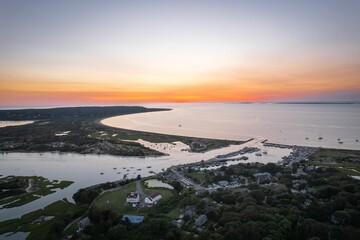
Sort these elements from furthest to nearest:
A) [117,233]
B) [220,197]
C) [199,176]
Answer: [199,176] → [220,197] → [117,233]

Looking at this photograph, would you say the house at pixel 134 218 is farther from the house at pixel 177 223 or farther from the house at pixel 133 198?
the house at pixel 133 198

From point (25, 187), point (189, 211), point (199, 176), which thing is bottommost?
point (25, 187)

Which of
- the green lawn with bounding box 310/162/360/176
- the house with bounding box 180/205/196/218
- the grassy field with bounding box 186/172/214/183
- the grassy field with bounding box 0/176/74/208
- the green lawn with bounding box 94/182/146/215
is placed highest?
the green lawn with bounding box 310/162/360/176

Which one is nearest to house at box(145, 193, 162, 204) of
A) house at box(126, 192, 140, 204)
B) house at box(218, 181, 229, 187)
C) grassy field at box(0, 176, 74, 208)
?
house at box(126, 192, 140, 204)

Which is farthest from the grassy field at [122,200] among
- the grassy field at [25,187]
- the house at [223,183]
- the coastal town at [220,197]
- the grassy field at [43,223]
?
the grassy field at [25,187]

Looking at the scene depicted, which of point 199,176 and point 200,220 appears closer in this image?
point 200,220

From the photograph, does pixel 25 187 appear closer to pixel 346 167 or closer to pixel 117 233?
pixel 117 233

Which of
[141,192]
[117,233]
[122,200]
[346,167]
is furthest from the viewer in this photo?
[346,167]

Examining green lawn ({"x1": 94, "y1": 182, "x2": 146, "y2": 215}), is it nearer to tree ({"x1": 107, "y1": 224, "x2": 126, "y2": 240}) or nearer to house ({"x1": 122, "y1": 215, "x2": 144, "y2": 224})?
house ({"x1": 122, "y1": 215, "x2": 144, "y2": 224})

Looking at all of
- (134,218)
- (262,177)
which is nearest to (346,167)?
(262,177)

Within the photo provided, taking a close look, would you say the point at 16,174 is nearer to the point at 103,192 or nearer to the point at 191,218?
the point at 103,192
